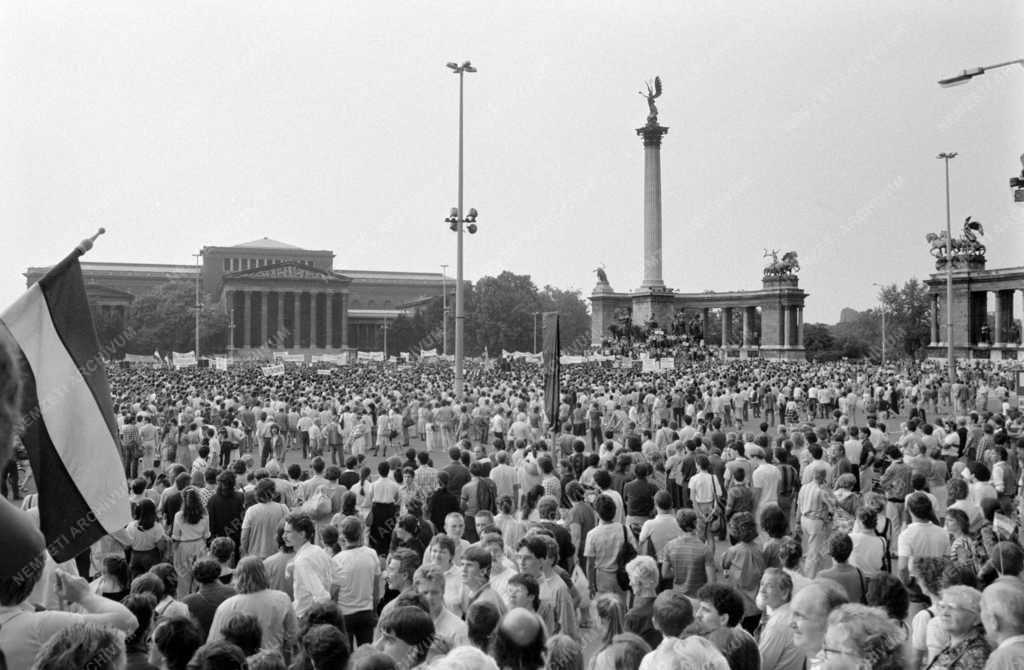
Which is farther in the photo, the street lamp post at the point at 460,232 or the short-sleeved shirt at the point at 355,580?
the street lamp post at the point at 460,232

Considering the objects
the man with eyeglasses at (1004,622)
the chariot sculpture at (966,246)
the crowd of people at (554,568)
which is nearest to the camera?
the crowd of people at (554,568)

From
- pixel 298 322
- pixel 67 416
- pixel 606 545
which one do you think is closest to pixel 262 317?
pixel 298 322

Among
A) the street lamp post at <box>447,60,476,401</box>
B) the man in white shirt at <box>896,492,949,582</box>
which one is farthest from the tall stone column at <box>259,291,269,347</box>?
the man in white shirt at <box>896,492,949,582</box>

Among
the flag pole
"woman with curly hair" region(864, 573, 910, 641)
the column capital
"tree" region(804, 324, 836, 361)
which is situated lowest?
"woman with curly hair" region(864, 573, 910, 641)

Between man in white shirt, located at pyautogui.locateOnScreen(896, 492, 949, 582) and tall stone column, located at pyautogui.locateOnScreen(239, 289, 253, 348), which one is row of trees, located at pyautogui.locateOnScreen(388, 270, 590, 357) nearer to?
tall stone column, located at pyautogui.locateOnScreen(239, 289, 253, 348)

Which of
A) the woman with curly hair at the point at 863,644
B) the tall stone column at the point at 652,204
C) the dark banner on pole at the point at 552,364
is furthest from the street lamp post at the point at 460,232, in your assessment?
the tall stone column at the point at 652,204

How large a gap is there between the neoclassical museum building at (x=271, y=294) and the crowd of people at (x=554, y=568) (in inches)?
3893

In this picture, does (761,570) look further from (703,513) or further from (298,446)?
(298,446)

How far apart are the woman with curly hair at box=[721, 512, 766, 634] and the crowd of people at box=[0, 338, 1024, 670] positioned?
2cm

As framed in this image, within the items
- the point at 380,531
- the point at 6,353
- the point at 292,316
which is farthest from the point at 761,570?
the point at 292,316

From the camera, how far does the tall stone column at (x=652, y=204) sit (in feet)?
250

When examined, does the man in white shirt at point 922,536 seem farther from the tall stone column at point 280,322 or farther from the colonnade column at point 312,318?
the colonnade column at point 312,318

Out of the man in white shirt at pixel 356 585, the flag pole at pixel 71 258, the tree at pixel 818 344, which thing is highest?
the tree at pixel 818 344

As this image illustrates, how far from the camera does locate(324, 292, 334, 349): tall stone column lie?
397ft
